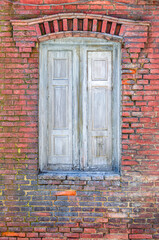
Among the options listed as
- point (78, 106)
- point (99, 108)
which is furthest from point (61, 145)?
point (99, 108)

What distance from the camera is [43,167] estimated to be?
3379 mm

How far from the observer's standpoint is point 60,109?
3.39 meters

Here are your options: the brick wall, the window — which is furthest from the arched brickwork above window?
the window

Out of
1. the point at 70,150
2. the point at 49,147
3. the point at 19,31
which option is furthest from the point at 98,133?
the point at 19,31

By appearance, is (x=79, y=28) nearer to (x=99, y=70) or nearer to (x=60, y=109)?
(x=99, y=70)

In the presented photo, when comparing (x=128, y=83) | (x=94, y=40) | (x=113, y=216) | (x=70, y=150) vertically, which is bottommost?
(x=113, y=216)

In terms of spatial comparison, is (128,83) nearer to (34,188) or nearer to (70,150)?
(70,150)

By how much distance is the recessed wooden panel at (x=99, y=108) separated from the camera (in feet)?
11.1

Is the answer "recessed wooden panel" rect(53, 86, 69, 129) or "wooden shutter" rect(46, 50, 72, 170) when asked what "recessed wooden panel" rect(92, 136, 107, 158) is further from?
"recessed wooden panel" rect(53, 86, 69, 129)

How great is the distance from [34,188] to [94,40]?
230 centimetres

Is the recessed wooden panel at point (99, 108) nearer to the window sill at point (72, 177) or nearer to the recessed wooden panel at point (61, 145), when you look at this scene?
the recessed wooden panel at point (61, 145)

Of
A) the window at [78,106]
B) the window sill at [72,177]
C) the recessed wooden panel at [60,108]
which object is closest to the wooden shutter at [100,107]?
the window at [78,106]

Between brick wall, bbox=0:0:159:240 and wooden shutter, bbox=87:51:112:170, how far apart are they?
25cm

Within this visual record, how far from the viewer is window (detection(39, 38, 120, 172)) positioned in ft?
11.0
